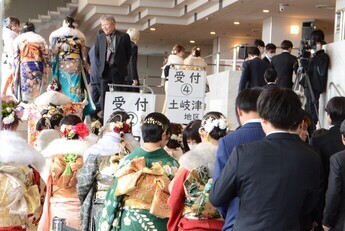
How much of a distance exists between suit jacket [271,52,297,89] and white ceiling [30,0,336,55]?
554 cm

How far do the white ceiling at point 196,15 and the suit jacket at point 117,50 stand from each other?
24.0 ft

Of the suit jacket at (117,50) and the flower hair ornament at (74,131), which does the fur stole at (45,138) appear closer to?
the flower hair ornament at (74,131)

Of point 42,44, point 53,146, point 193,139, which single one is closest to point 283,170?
point 193,139

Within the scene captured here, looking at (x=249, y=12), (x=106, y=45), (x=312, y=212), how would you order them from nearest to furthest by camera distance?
1. (x=312, y=212)
2. (x=106, y=45)
3. (x=249, y=12)

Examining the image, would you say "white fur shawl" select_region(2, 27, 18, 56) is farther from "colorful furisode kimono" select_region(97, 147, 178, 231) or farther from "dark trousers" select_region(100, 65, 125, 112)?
"colorful furisode kimono" select_region(97, 147, 178, 231)

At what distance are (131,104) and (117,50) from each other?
1.93 m

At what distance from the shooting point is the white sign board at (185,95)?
8477 mm

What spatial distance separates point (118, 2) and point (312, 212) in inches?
728

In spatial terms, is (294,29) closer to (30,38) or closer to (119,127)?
(30,38)

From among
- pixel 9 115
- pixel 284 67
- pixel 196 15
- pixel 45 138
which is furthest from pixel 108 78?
pixel 196 15

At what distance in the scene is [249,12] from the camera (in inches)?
769

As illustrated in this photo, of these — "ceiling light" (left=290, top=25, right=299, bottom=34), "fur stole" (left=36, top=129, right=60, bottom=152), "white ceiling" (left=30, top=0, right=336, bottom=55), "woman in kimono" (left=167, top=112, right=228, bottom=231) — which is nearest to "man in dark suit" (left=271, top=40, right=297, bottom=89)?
"fur stole" (left=36, top=129, right=60, bottom=152)

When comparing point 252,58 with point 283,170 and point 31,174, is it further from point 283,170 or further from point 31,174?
point 283,170

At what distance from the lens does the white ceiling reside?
18266 mm
